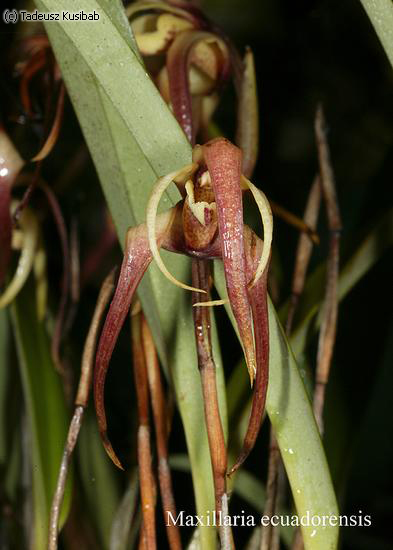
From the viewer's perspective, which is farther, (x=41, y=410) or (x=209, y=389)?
(x=41, y=410)

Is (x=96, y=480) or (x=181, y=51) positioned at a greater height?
(x=181, y=51)

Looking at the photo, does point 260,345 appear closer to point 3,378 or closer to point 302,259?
A: point 302,259

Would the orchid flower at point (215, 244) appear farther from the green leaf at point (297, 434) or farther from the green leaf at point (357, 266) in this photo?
the green leaf at point (357, 266)

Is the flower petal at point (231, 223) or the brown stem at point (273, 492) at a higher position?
the flower petal at point (231, 223)

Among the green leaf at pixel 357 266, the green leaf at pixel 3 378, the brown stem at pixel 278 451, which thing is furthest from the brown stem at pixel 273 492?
the green leaf at pixel 3 378

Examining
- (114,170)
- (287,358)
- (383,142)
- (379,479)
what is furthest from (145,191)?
(383,142)

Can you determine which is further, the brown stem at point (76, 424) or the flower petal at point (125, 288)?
the brown stem at point (76, 424)

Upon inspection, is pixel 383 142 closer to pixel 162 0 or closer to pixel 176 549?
pixel 162 0

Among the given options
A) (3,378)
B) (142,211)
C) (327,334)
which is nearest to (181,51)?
(142,211)
